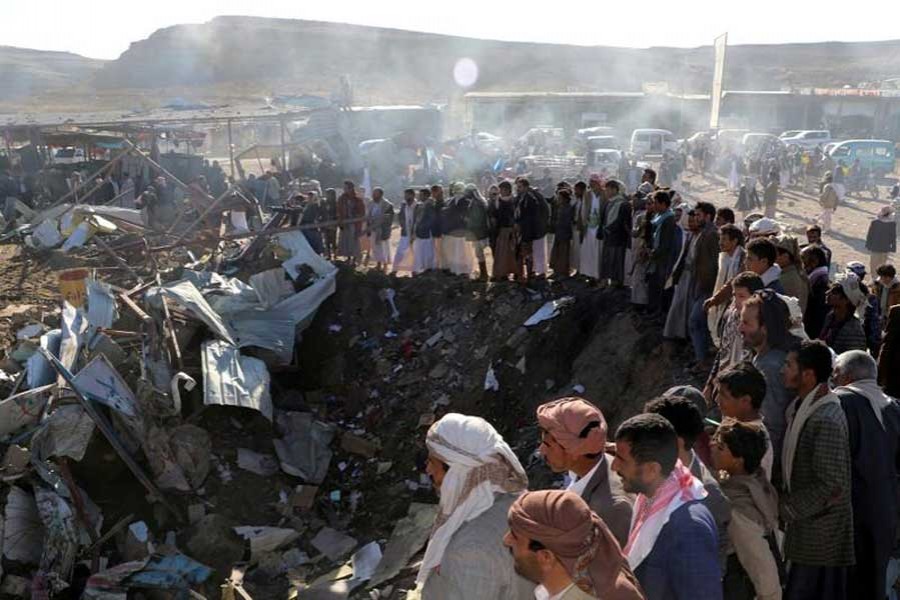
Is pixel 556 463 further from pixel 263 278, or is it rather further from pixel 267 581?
pixel 263 278

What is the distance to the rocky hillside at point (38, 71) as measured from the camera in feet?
219

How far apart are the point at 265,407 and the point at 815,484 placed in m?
6.10

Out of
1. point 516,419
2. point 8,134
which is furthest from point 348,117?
point 516,419

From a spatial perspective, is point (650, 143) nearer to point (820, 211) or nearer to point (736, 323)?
point (820, 211)

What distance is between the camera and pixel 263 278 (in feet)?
33.8

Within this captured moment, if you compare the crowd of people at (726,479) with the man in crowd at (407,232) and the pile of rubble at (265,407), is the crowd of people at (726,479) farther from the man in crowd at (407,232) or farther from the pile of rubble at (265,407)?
the man in crowd at (407,232)

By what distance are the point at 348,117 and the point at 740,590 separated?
78.5 ft

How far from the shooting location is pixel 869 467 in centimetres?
329

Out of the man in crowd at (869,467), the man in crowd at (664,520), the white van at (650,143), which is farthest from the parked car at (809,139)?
the man in crowd at (664,520)

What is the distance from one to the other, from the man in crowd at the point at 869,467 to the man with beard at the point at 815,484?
0.13 meters

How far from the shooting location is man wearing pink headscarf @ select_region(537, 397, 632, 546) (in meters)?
2.75

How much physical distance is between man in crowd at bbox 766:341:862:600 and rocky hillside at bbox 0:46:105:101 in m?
71.8

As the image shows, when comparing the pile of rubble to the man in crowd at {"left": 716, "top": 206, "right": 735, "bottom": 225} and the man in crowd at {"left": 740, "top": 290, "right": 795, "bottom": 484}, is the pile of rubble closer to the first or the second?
the man in crowd at {"left": 716, "top": 206, "right": 735, "bottom": 225}

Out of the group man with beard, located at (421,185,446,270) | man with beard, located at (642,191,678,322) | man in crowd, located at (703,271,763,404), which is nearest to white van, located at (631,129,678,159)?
man with beard, located at (421,185,446,270)
